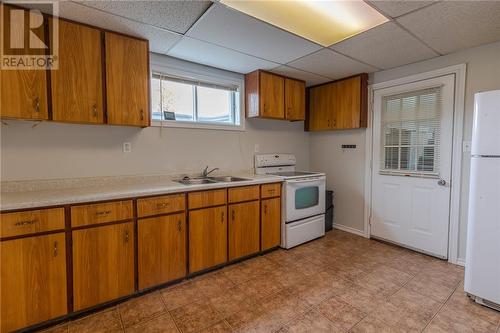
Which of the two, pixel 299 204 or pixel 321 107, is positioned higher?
pixel 321 107

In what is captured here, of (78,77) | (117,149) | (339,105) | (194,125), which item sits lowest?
(117,149)

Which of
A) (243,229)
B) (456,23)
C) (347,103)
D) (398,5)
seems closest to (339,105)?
(347,103)

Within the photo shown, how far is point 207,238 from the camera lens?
2521mm

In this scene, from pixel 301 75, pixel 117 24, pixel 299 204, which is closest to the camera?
pixel 117 24

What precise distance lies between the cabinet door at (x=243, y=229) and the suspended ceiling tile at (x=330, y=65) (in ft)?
5.82

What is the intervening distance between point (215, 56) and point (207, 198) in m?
1.56

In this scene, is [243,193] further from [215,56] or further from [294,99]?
[294,99]

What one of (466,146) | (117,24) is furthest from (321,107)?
(117,24)

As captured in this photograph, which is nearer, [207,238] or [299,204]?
[207,238]

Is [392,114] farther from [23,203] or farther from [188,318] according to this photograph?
[23,203]

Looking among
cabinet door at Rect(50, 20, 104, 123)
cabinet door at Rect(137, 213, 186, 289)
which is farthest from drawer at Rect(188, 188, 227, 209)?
cabinet door at Rect(50, 20, 104, 123)

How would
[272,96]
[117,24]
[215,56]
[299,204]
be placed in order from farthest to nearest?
[272,96] < [299,204] < [215,56] < [117,24]

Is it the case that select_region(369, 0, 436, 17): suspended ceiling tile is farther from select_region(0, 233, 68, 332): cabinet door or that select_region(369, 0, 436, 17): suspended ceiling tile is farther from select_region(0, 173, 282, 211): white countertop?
select_region(0, 233, 68, 332): cabinet door

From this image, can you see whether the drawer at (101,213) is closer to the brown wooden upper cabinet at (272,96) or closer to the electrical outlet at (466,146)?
the brown wooden upper cabinet at (272,96)
